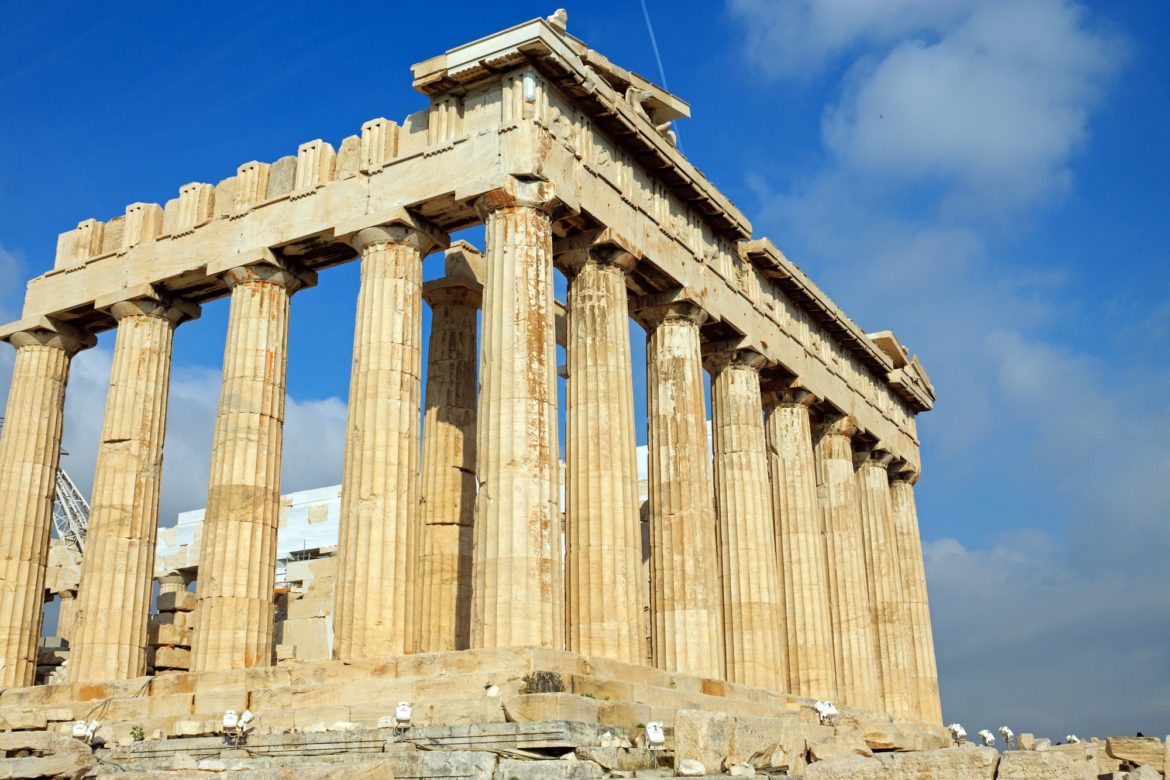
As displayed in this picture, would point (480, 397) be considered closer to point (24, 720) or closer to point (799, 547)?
point (24, 720)

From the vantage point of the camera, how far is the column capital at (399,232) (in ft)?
84.3

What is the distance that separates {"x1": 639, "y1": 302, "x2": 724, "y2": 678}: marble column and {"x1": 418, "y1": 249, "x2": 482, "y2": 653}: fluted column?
4.28 meters

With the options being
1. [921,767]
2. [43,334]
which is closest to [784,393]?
[43,334]

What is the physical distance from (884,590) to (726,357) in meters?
12.1

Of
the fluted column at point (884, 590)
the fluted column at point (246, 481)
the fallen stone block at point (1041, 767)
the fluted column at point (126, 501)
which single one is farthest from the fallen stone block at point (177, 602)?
the fallen stone block at point (1041, 767)

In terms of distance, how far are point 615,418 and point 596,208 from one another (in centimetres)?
448

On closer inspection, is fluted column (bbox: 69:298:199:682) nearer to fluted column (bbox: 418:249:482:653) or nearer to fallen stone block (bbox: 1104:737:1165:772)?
fluted column (bbox: 418:249:482:653)

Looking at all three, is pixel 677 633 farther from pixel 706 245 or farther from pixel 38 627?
pixel 38 627

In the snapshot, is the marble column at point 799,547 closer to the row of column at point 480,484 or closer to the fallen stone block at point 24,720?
the row of column at point 480,484

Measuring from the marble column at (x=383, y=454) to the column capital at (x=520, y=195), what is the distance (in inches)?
87.4

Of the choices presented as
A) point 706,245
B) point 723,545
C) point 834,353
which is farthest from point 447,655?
point 834,353

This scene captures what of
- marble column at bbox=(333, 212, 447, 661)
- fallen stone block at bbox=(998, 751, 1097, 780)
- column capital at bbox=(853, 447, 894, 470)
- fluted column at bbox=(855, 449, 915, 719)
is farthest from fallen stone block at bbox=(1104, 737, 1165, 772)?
column capital at bbox=(853, 447, 894, 470)

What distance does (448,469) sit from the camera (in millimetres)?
29281

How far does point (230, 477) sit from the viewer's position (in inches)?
1027
